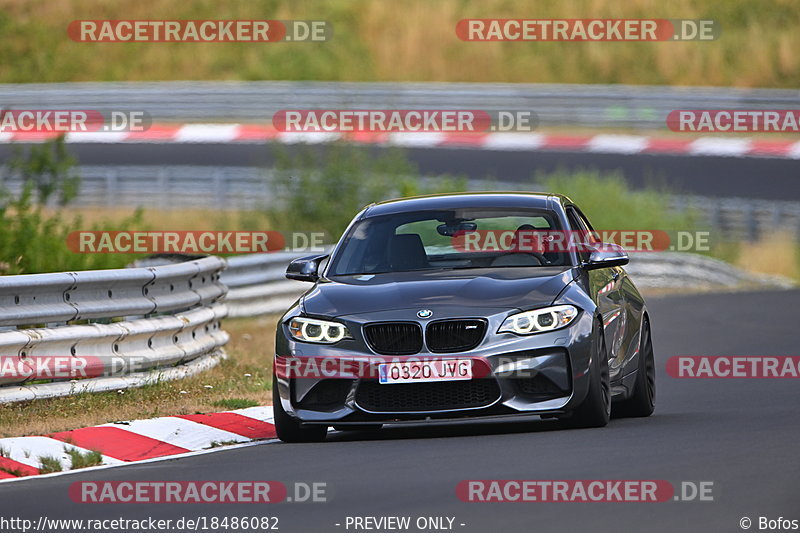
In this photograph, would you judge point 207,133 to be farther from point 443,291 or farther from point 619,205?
point 443,291

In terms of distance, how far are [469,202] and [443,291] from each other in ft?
4.29

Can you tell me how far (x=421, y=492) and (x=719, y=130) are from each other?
97.3 ft

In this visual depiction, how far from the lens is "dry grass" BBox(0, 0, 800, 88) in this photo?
46.2 meters

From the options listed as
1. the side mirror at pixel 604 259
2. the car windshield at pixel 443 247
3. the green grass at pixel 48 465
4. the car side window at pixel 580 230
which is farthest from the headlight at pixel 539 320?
the green grass at pixel 48 465

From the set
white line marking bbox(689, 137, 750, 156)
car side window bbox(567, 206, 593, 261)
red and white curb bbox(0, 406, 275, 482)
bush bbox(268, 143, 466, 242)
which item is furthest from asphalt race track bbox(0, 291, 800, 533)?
white line marking bbox(689, 137, 750, 156)

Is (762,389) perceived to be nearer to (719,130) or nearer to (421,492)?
(421,492)

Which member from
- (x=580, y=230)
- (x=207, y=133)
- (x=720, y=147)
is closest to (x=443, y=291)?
(x=580, y=230)

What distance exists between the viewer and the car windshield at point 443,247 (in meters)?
11.1

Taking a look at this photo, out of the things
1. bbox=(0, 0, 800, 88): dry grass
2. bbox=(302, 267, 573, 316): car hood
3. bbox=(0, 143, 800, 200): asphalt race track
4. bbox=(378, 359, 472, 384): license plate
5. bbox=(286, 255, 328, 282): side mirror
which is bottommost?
bbox=(378, 359, 472, 384): license plate

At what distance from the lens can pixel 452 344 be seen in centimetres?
1005

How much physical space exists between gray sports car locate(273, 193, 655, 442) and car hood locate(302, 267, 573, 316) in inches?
0.4

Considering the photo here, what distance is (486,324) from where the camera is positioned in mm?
10016

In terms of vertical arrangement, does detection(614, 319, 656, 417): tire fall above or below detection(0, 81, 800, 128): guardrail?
below

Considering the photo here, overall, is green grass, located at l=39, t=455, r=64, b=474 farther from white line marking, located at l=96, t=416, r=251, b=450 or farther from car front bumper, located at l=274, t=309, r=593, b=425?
car front bumper, located at l=274, t=309, r=593, b=425
